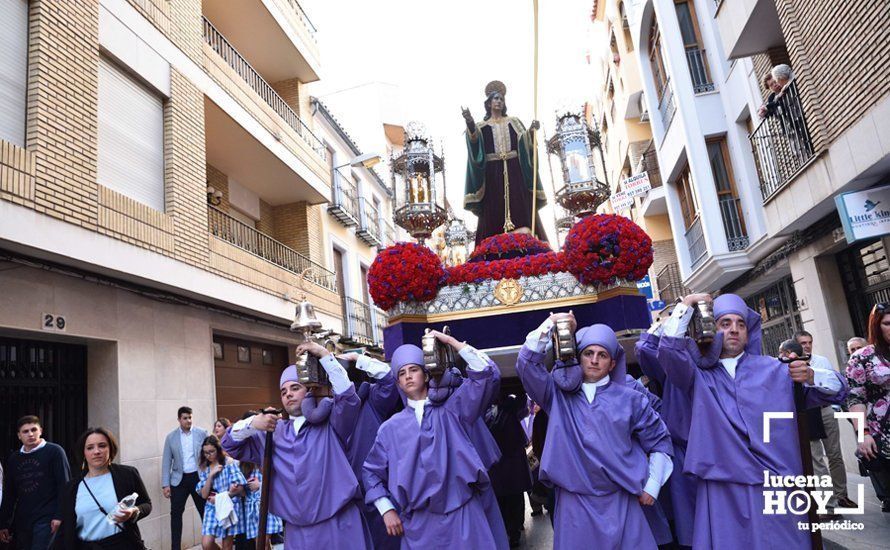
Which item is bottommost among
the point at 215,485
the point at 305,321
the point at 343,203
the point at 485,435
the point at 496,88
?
the point at 215,485

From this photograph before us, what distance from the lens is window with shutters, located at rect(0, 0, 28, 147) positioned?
23.9ft

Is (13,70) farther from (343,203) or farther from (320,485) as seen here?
(343,203)

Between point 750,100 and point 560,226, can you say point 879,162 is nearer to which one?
point 560,226

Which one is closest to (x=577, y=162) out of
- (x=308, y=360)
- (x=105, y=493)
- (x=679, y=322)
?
(x=679, y=322)

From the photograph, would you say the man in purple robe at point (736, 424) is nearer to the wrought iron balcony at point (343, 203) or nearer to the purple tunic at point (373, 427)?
the purple tunic at point (373, 427)

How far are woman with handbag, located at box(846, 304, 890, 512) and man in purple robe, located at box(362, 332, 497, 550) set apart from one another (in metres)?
3.03

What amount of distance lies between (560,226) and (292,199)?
10399mm

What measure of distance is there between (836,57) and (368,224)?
16.9m

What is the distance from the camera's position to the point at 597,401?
395 centimetres

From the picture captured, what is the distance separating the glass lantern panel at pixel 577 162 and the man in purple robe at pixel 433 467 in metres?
2.80

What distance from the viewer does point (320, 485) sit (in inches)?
164

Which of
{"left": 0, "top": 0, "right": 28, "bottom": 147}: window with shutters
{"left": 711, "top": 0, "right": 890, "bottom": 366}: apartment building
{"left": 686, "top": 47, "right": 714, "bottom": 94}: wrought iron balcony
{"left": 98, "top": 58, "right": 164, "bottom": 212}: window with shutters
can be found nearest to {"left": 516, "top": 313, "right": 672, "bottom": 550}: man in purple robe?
{"left": 711, "top": 0, "right": 890, "bottom": 366}: apartment building

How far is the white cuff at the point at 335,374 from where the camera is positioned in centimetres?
424

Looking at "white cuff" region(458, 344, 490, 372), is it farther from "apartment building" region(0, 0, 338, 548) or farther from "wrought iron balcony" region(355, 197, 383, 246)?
"wrought iron balcony" region(355, 197, 383, 246)
